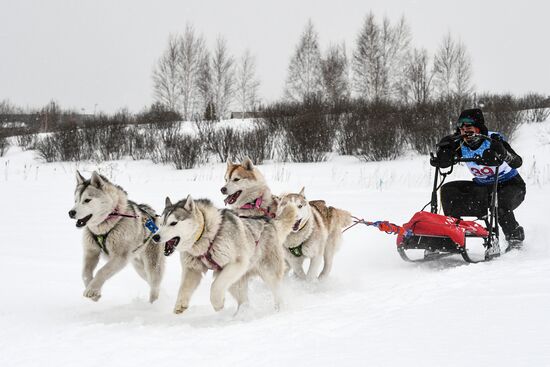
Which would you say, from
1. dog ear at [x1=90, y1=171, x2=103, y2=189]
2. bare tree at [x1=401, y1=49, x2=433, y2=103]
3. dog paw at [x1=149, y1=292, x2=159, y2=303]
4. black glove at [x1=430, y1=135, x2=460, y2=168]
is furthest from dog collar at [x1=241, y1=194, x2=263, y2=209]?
bare tree at [x1=401, y1=49, x2=433, y2=103]

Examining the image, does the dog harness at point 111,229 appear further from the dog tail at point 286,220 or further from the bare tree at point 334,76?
the bare tree at point 334,76

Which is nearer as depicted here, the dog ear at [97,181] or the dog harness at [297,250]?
the dog ear at [97,181]

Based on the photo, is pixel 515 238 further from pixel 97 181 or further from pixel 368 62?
pixel 368 62

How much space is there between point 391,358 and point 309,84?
22.6 m

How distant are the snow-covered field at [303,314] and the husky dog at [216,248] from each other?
0.73ft

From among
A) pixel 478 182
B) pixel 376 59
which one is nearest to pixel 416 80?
pixel 376 59

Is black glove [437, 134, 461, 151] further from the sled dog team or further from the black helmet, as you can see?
the sled dog team

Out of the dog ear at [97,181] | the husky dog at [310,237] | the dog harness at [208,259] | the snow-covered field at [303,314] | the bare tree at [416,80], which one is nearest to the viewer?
the snow-covered field at [303,314]

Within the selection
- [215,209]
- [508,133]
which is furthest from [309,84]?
[215,209]

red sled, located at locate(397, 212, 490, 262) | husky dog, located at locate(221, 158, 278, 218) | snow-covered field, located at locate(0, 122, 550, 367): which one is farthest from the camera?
husky dog, located at locate(221, 158, 278, 218)

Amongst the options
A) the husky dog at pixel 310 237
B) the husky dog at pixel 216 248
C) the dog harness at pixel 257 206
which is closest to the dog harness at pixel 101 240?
the husky dog at pixel 216 248

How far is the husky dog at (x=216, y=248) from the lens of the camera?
3383 mm

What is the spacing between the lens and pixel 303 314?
319cm

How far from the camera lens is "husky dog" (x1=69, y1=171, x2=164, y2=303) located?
3820mm
